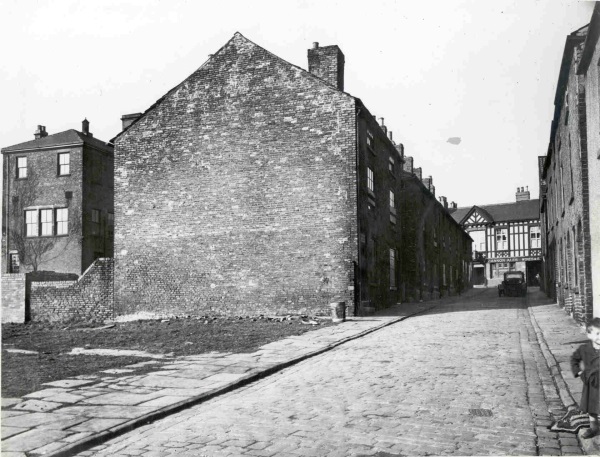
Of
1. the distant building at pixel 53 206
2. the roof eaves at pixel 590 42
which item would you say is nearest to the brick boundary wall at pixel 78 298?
the distant building at pixel 53 206

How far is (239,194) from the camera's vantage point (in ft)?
64.0

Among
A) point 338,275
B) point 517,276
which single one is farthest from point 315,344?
point 517,276

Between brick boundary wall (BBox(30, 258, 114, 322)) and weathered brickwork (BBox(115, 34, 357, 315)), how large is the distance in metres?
0.57

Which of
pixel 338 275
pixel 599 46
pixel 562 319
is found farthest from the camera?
pixel 338 275

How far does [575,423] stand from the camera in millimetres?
5277

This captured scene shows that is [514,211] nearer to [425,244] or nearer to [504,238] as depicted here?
[504,238]

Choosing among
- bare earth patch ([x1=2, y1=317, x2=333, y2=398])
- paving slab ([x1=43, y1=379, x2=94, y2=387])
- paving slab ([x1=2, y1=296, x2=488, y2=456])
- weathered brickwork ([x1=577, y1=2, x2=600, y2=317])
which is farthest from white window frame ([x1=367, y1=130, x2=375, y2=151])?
paving slab ([x1=43, y1=379, x2=94, y2=387])

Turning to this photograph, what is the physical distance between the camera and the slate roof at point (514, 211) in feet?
205

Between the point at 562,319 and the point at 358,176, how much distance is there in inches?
297

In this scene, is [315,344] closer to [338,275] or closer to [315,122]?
[338,275]

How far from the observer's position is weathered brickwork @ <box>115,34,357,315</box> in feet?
61.1

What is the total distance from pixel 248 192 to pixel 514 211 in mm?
51403

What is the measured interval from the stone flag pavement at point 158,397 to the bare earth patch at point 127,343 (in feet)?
2.00

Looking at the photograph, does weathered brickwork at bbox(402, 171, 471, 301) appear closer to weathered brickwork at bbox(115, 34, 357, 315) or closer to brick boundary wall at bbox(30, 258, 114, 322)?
weathered brickwork at bbox(115, 34, 357, 315)
